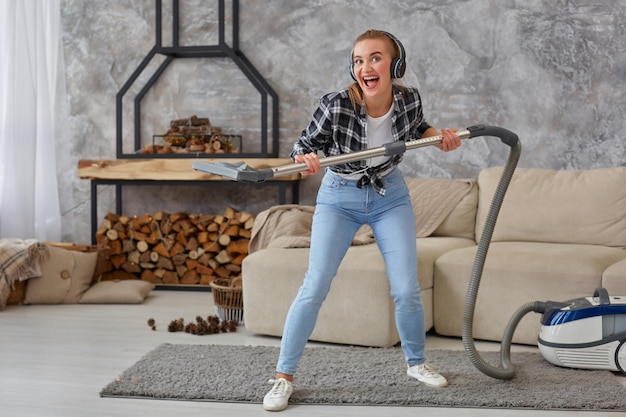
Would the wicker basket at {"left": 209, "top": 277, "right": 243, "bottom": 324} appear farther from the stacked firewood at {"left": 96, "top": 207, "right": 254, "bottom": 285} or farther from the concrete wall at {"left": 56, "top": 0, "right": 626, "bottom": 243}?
the concrete wall at {"left": 56, "top": 0, "right": 626, "bottom": 243}

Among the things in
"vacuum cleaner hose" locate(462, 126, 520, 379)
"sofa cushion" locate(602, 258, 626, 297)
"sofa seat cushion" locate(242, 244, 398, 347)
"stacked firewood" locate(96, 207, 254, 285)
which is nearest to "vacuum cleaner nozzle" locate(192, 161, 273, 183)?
"vacuum cleaner hose" locate(462, 126, 520, 379)

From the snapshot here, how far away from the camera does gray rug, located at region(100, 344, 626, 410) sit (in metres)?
2.64

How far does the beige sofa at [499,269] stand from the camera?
341 centimetres

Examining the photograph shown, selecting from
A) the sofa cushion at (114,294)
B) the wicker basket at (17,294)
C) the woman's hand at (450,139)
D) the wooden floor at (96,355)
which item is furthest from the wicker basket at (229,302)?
the woman's hand at (450,139)

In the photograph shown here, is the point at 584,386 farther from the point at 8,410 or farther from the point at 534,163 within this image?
the point at 534,163

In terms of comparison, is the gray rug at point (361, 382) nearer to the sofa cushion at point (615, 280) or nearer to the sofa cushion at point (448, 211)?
the sofa cushion at point (615, 280)

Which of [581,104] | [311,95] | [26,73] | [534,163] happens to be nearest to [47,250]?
[26,73]

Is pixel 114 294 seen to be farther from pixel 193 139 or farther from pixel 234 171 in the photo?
pixel 234 171

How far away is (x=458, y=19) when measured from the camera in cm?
487

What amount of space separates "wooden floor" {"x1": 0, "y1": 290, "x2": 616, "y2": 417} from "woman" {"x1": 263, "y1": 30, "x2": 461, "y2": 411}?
0.92ft

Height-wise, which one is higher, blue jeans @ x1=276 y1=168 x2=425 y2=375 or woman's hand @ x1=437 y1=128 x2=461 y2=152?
woman's hand @ x1=437 y1=128 x2=461 y2=152

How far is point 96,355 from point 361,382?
110cm

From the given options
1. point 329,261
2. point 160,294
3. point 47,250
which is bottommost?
point 160,294

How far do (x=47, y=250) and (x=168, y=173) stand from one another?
31.5 inches
